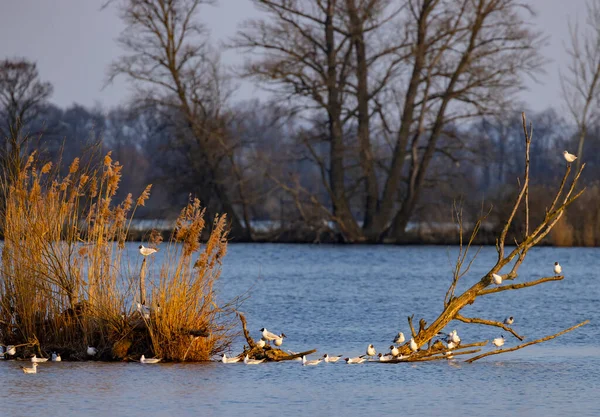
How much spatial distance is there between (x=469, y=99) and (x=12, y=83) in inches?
953

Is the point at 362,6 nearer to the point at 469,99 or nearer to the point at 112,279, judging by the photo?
the point at 469,99

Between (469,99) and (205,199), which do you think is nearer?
(469,99)

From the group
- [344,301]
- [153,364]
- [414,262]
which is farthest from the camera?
[414,262]

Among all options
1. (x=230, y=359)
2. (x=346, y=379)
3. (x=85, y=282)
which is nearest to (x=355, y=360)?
(x=346, y=379)

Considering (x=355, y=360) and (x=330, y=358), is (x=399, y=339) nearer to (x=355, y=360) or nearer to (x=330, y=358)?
(x=355, y=360)

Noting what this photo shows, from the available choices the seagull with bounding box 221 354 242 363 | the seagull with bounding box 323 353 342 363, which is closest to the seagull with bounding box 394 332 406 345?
the seagull with bounding box 323 353 342 363

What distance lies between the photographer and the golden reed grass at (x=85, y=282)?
32.4ft

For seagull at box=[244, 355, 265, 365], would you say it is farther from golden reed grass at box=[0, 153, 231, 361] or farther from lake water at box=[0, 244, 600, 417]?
golden reed grass at box=[0, 153, 231, 361]

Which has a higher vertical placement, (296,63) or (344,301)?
(296,63)

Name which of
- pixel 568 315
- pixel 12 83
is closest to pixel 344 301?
pixel 568 315

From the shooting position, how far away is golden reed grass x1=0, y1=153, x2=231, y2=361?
32.4ft

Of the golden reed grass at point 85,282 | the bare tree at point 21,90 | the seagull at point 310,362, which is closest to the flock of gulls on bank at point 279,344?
the seagull at point 310,362

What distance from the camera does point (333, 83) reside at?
38719mm

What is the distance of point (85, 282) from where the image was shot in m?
10.0
